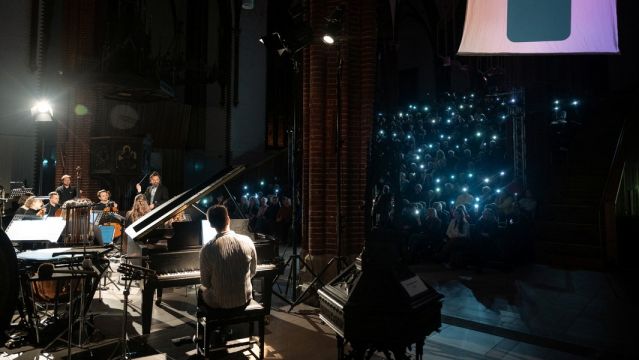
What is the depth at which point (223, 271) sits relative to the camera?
350 cm

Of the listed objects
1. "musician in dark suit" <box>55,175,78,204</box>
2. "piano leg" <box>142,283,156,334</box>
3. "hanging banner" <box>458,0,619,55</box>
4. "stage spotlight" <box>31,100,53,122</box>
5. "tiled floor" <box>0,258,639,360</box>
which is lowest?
"tiled floor" <box>0,258,639,360</box>

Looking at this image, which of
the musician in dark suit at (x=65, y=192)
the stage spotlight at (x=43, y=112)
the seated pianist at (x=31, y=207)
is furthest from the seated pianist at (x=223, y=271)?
the stage spotlight at (x=43, y=112)

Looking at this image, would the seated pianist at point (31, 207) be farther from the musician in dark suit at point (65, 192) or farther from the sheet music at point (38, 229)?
the sheet music at point (38, 229)

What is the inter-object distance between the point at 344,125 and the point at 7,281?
466 centimetres

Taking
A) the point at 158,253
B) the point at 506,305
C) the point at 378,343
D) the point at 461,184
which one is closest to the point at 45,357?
the point at 158,253

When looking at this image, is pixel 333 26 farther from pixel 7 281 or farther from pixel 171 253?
pixel 7 281

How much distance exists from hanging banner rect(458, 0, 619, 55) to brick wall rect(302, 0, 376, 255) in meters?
2.05

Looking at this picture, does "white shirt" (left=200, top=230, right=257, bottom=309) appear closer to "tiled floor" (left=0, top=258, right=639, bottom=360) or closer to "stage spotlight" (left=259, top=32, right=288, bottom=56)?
"tiled floor" (left=0, top=258, right=639, bottom=360)

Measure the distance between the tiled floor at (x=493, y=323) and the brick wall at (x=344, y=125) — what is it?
3.98 feet

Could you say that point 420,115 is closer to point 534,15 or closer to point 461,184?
point 461,184

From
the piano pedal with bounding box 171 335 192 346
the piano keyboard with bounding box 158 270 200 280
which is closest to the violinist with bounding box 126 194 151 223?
the piano keyboard with bounding box 158 270 200 280

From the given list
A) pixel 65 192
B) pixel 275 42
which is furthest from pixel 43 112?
pixel 275 42

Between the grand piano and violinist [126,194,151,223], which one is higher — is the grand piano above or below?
below

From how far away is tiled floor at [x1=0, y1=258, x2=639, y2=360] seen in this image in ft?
12.9
